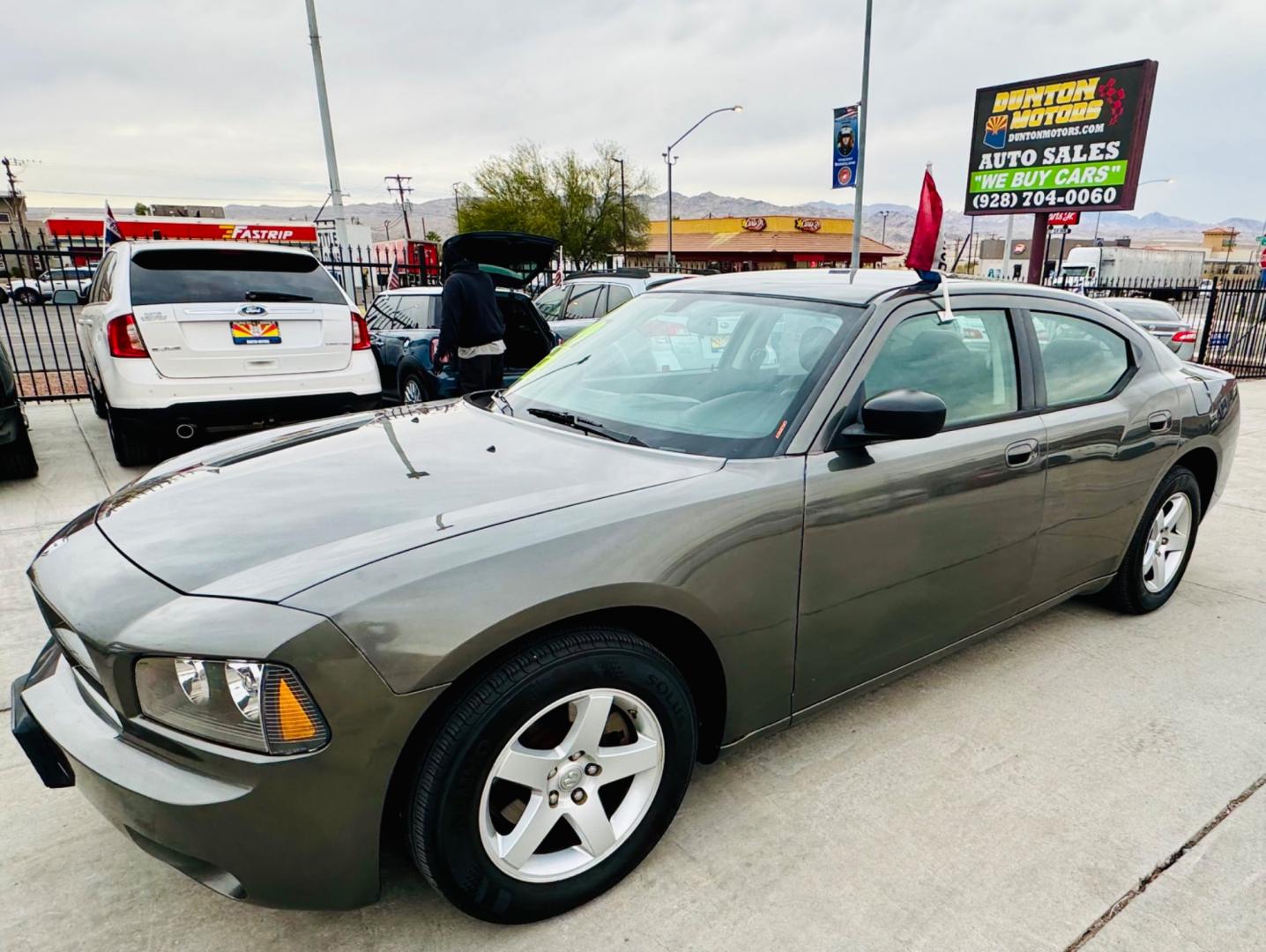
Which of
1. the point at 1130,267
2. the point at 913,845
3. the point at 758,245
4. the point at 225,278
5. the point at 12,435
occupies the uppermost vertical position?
the point at 225,278

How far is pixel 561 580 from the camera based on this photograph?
176 cm

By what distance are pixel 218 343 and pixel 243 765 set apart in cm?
467

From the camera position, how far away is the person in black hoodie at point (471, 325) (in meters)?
6.32

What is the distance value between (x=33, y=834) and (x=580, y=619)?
1746 mm

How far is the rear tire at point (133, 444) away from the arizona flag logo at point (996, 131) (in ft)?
49.3

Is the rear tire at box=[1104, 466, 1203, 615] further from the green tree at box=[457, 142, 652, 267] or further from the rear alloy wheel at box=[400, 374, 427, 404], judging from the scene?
the green tree at box=[457, 142, 652, 267]

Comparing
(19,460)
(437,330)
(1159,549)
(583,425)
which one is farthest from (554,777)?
(437,330)

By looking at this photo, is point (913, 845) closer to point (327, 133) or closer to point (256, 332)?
point (256, 332)

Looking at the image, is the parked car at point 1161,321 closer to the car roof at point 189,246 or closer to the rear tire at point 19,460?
the car roof at point 189,246

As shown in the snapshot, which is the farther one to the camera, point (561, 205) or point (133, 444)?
point (561, 205)

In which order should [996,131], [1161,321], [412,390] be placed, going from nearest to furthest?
[412,390] → [1161,321] → [996,131]

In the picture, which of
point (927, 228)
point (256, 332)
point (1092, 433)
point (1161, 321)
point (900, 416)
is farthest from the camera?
point (1161, 321)

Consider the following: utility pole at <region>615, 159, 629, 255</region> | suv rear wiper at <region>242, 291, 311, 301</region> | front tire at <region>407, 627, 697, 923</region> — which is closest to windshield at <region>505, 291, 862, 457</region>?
front tire at <region>407, 627, 697, 923</region>

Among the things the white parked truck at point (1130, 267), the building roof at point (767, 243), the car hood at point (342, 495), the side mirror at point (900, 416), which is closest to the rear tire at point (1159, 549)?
the side mirror at point (900, 416)
